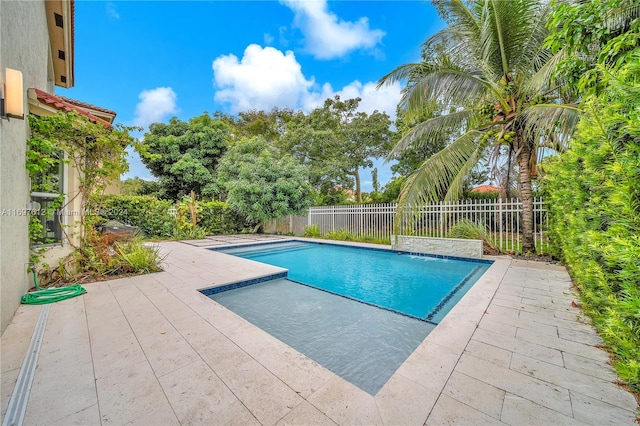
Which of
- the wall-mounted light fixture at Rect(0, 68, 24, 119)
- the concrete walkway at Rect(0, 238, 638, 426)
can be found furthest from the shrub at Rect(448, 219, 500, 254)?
the wall-mounted light fixture at Rect(0, 68, 24, 119)

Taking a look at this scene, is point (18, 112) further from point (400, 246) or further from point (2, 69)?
point (400, 246)

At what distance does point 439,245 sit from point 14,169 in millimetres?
8837

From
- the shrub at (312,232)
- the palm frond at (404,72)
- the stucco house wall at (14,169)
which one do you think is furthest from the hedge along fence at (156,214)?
the palm frond at (404,72)

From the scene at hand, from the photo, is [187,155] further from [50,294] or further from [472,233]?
[472,233]

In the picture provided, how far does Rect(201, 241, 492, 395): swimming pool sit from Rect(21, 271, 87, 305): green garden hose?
1895mm

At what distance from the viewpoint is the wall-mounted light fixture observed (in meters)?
2.41

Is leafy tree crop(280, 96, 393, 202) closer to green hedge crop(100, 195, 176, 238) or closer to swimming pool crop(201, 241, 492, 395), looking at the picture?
green hedge crop(100, 195, 176, 238)

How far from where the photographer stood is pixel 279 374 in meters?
1.96

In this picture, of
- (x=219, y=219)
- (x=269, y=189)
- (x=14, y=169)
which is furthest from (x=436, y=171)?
(x=219, y=219)

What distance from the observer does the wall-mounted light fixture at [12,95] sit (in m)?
2.41

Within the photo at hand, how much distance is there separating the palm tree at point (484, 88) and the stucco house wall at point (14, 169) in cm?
693

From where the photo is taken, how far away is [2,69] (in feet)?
8.50

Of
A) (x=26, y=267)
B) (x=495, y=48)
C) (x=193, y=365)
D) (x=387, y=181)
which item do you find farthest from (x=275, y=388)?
(x=387, y=181)

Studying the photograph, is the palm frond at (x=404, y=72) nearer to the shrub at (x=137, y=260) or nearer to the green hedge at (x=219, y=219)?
the shrub at (x=137, y=260)
